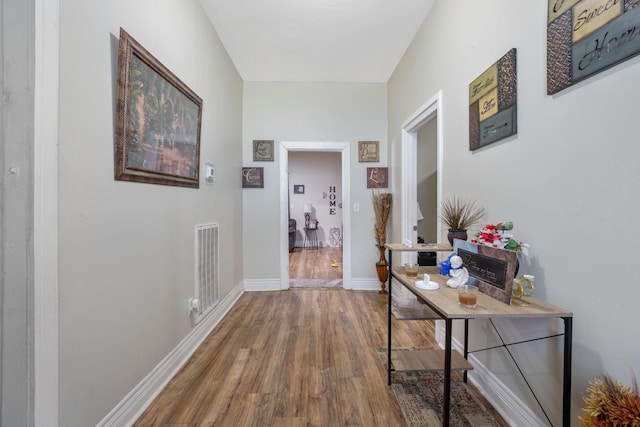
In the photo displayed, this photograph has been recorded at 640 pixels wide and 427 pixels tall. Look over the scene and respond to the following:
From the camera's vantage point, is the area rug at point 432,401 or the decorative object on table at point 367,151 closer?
the area rug at point 432,401

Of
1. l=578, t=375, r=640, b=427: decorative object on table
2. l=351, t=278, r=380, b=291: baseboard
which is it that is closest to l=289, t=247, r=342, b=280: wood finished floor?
l=351, t=278, r=380, b=291: baseboard

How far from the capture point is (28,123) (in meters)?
0.90

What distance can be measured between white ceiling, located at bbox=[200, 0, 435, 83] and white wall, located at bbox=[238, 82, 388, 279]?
0.67 ft

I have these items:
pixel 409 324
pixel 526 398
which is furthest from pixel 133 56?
pixel 409 324

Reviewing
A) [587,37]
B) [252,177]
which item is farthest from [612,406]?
[252,177]

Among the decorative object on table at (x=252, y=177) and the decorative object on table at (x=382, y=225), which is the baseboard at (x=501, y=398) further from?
the decorative object on table at (x=252, y=177)

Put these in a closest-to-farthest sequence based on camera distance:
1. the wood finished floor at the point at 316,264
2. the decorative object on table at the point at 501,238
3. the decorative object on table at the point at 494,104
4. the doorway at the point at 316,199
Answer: the decorative object on table at the point at 501,238
the decorative object on table at the point at 494,104
the wood finished floor at the point at 316,264
the doorway at the point at 316,199

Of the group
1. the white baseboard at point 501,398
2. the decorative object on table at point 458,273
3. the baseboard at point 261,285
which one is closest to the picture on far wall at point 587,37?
the decorative object on table at point 458,273

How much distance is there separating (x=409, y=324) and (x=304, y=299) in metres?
1.26

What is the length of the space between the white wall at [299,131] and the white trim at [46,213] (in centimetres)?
252

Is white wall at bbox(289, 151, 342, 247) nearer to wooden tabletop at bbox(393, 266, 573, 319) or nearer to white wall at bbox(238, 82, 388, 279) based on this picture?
white wall at bbox(238, 82, 388, 279)

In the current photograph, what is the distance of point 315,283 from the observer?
3773mm

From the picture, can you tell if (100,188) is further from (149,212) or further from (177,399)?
(177,399)

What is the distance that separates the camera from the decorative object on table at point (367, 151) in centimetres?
350
